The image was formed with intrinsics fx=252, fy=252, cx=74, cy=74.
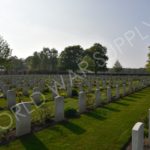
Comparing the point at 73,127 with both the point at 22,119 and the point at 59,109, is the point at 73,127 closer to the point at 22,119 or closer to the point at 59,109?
the point at 59,109

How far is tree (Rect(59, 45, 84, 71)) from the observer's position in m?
80.3

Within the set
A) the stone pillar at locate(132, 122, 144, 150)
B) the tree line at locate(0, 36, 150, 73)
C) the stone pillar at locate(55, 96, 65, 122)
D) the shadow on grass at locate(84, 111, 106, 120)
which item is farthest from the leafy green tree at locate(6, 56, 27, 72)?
the stone pillar at locate(132, 122, 144, 150)

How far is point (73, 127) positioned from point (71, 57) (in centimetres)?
7430

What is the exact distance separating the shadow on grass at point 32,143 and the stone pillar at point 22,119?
288 mm

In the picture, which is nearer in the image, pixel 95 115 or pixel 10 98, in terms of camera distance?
pixel 95 115

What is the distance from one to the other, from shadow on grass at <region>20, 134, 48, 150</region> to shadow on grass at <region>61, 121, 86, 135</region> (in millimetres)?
1465

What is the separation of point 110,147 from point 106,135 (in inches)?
46.4

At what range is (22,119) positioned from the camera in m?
8.27

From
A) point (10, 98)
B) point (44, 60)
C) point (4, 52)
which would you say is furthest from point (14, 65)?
point (10, 98)

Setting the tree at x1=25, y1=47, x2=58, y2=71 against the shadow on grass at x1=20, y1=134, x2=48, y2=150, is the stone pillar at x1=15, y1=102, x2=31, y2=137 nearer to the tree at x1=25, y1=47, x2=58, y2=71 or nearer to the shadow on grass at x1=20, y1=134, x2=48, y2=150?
the shadow on grass at x1=20, y1=134, x2=48, y2=150

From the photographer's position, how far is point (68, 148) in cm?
695

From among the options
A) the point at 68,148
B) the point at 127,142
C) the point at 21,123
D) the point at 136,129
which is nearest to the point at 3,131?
the point at 21,123

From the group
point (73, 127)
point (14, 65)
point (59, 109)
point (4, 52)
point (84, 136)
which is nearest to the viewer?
point (84, 136)

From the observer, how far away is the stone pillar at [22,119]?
8109 mm
